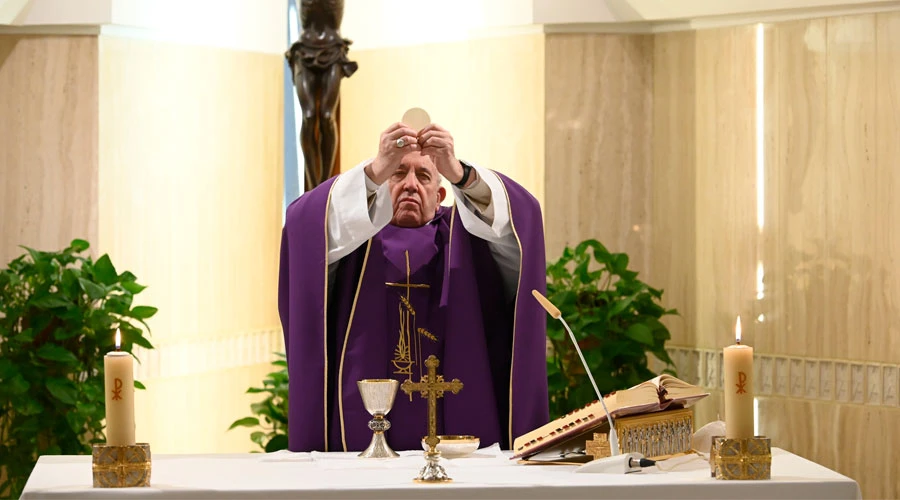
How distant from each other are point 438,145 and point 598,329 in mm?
2784

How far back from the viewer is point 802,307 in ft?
21.1

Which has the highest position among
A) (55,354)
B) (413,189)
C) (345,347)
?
(413,189)

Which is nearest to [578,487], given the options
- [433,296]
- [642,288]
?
[433,296]

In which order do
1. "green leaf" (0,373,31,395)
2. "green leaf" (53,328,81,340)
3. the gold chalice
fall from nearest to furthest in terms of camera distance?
1. the gold chalice
2. "green leaf" (0,373,31,395)
3. "green leaf" (53,328,81,340)

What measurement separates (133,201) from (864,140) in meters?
3.90

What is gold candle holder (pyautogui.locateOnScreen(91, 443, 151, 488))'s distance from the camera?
105 inches

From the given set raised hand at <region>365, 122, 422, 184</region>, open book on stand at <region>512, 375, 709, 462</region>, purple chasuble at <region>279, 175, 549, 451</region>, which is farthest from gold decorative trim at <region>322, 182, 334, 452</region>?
open book on stand at <region>512, 375, 709, 462</region>

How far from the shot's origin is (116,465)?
8.76 ft

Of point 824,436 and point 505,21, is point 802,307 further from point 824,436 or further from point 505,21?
point 505,21

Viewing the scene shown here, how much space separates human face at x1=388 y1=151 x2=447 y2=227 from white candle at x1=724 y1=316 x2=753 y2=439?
152cm

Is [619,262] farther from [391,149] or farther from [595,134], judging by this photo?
[391,149]

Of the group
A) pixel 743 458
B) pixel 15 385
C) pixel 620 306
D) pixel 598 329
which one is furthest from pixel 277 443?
pixel 743 458

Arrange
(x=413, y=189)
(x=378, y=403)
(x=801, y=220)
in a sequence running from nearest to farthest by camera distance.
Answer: (x=378, y=403)
(x=413, y=189)
(x=801, y=220)

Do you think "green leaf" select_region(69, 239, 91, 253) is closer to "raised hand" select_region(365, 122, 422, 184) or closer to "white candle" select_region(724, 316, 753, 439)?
"raised hand" select_region(365, 122, 422, 184)
